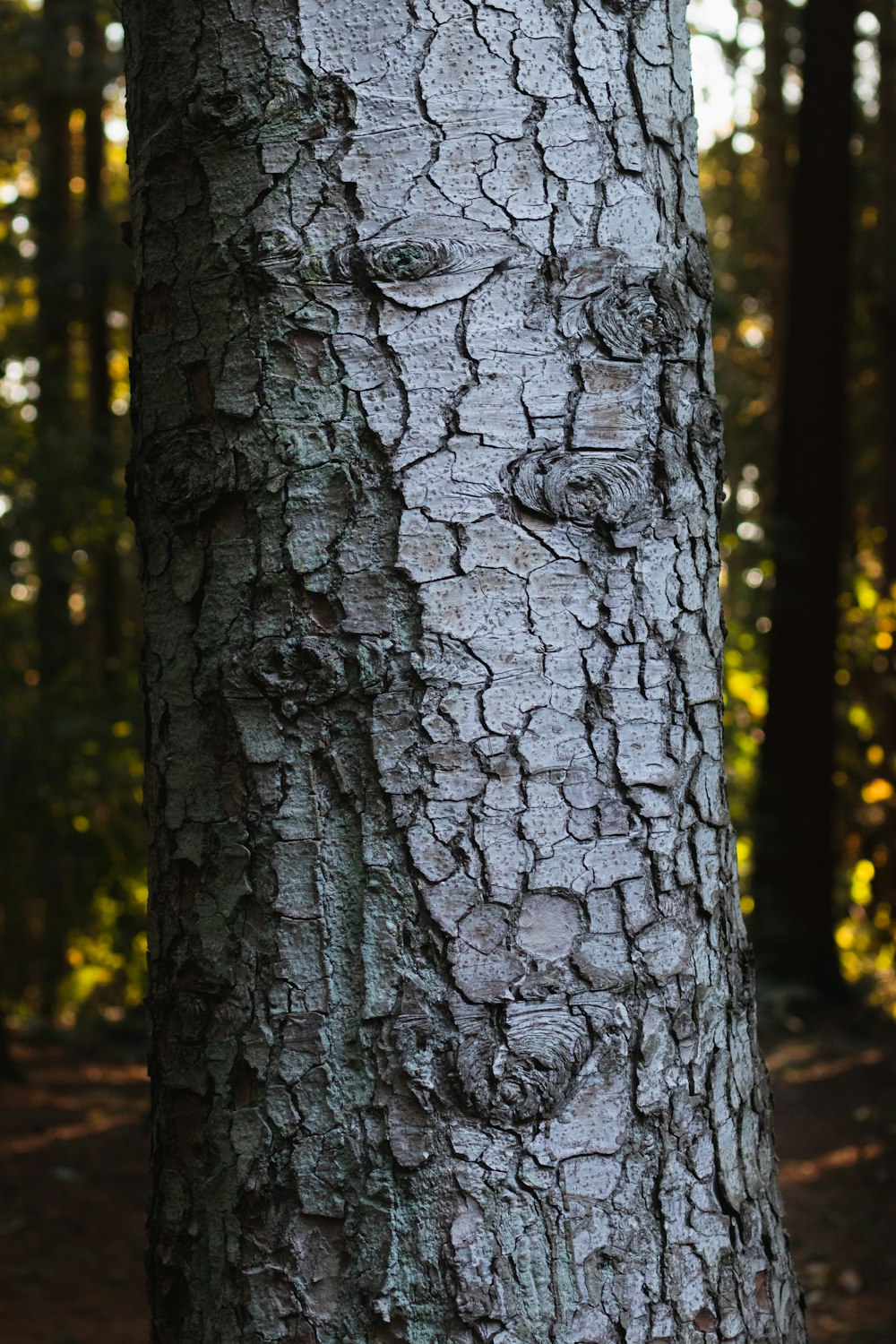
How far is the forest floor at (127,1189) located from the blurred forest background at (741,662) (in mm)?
16

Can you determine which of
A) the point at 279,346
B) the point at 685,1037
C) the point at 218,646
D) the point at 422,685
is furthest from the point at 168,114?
the point at 685,1037

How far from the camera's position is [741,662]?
9.12 metres

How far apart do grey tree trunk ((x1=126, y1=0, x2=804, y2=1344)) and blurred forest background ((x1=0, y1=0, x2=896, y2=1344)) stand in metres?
2.90

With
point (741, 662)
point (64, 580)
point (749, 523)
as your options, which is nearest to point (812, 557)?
point (749, 523)

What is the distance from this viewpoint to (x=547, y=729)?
3.86ft

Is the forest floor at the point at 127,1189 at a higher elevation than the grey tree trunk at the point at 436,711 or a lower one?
lower

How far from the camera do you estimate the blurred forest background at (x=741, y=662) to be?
479cm

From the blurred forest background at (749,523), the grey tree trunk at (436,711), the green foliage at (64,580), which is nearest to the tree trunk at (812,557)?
the blurred forest background at (749,523)

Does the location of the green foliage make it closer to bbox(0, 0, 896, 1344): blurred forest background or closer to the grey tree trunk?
bbox(0, 0, 896, 1344): blurred forest background

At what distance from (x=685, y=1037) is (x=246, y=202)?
949mm

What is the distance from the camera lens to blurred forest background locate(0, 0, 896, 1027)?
671cm

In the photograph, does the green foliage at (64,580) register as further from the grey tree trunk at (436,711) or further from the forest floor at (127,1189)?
the grey tree trunk at (436,711)

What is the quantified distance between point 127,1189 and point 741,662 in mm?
5983

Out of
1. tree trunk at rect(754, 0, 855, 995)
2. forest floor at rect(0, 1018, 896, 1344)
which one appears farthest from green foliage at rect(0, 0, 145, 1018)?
tree trunk at rect(754, 0, 855, 995)
